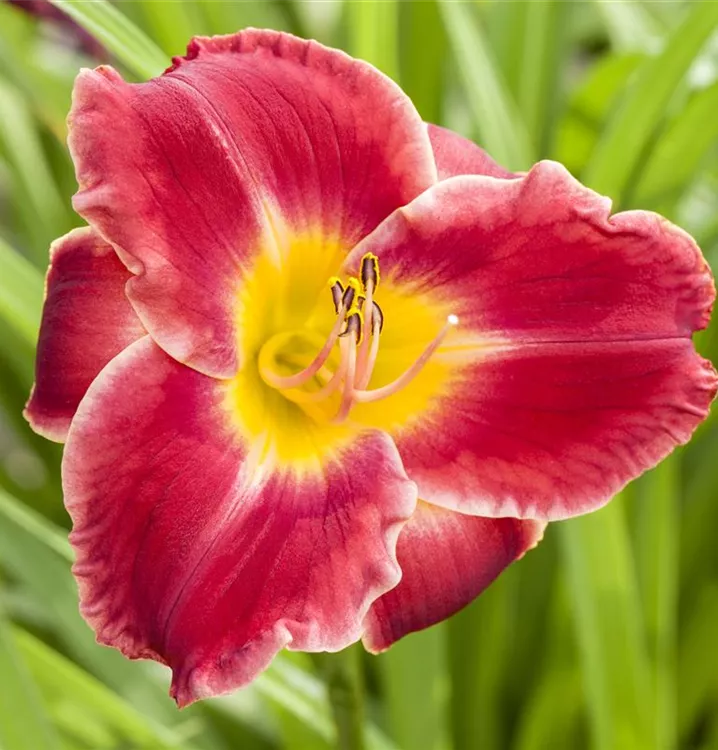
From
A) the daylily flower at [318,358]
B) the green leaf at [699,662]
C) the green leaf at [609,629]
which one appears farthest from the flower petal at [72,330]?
the green leaf at [699,662]

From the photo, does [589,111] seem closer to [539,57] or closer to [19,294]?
[539,57]

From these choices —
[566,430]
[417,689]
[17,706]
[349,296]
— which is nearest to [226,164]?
[349,296]

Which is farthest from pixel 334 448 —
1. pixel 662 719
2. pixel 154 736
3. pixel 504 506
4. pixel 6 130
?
pixel 6 130

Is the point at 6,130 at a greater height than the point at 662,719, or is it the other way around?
the point at 6,130

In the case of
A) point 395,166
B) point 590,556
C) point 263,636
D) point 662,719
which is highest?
point 395,166

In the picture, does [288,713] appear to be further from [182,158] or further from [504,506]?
[182,158]

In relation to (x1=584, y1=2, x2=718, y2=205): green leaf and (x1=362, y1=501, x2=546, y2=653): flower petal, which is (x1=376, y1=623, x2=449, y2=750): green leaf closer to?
(x1=362, y1=501, x2=546, y2=653): flower petal

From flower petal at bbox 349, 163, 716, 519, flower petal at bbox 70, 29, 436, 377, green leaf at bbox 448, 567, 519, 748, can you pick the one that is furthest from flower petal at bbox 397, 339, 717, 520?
green leaf at bbox 448, 567, 519, 748

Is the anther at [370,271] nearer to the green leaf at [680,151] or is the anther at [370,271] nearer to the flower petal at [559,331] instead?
the flower petal at [559,331]
